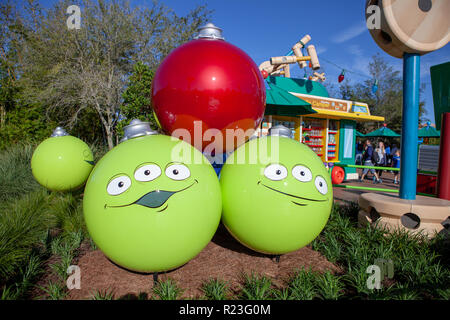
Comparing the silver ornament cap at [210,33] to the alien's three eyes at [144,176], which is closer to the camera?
the alien's three eyes at [144,176]

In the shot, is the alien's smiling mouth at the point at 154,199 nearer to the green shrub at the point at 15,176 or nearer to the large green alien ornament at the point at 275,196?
the large green alien ornament at the point at 275,196

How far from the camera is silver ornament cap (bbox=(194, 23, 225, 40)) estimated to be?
124 inches

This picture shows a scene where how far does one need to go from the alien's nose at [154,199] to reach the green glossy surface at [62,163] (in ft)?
10.6

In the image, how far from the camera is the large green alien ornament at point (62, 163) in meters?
4.69

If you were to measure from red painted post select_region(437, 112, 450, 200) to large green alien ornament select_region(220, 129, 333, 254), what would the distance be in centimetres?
293

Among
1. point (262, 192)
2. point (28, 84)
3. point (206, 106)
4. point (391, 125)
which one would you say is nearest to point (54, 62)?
point (28, 84)

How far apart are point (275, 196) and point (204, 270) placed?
1.20 meters

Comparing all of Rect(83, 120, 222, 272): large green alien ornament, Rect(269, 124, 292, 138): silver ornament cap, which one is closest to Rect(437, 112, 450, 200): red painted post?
Rect(269, 124, 292, 138): silver ornament cap

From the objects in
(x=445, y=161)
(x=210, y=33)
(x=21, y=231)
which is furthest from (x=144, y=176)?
(x=445, y=161)

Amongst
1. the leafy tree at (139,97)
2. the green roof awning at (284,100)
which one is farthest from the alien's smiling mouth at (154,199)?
the leafy tree at (139,97)

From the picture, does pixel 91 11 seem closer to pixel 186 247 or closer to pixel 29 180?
pixel 29 180

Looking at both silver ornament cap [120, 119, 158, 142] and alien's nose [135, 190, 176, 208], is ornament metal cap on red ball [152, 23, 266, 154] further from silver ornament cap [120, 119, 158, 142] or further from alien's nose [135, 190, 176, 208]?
alien's nose [135, 190, 176, 208]

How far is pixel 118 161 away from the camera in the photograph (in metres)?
2.37
